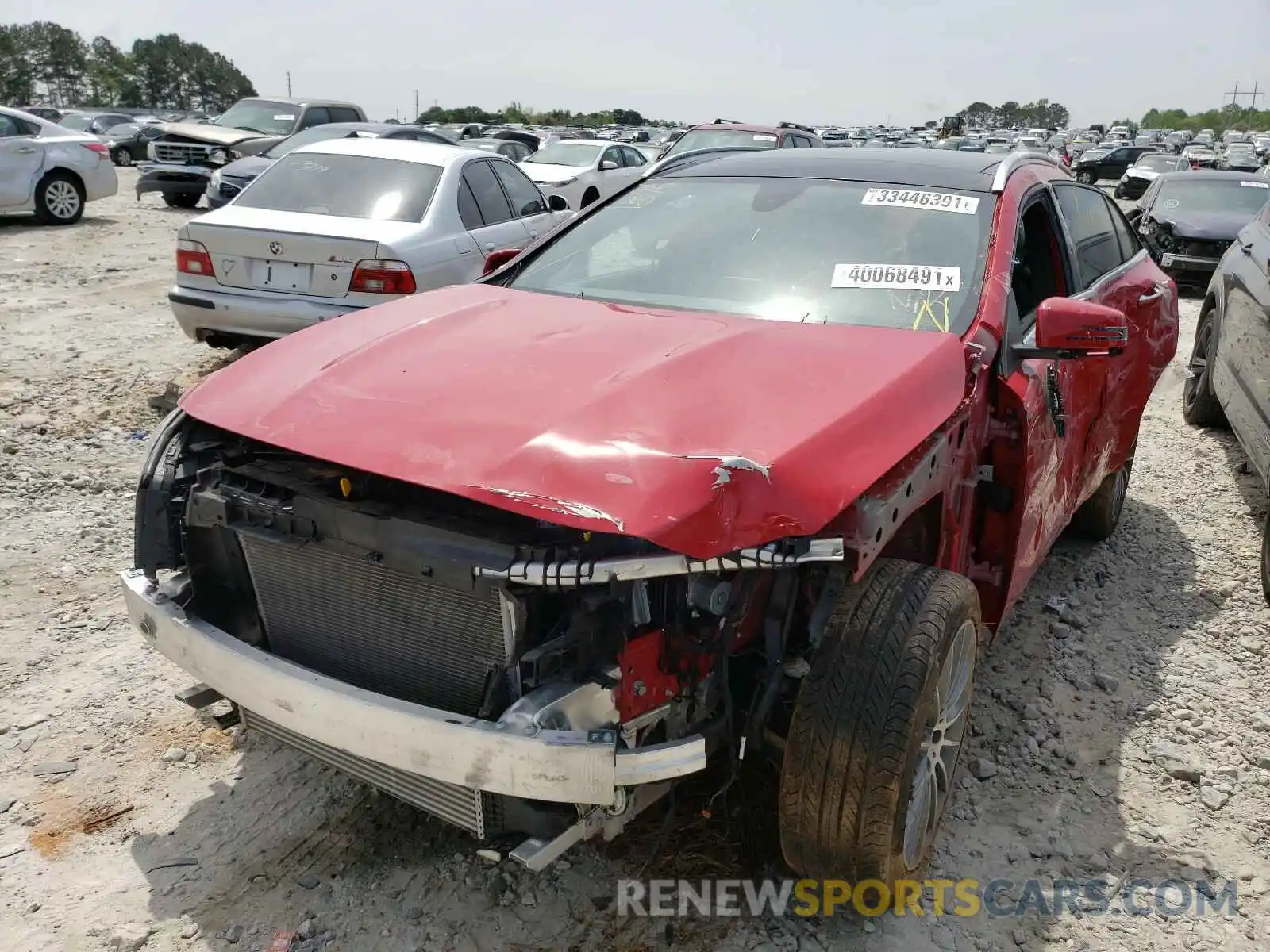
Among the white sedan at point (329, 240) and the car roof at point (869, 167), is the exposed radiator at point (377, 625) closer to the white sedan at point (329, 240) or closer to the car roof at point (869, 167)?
the car roof at point (869, 167)

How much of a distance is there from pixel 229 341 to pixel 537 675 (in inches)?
209

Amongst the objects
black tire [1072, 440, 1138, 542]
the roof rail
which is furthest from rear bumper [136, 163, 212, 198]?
black tire [1072, 440, 1138, 542]

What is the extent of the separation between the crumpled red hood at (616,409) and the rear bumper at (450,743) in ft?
1.49

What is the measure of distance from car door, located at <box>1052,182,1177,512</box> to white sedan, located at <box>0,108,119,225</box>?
43.9 feet

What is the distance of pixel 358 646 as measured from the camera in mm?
2516

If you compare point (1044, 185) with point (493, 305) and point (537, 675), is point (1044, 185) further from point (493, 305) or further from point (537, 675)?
point (537, 675)

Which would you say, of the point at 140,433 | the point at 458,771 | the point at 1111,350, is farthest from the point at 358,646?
the point at 140,433

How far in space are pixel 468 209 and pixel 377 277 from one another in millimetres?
1416

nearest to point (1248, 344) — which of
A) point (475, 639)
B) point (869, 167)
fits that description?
point (869, 167)

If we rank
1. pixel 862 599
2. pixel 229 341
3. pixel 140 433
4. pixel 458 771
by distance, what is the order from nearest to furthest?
pixel 458 771
pixel 862 599
pixel 140 433
pixel 229 341

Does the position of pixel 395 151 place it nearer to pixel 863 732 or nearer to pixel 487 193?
pixel 487 193

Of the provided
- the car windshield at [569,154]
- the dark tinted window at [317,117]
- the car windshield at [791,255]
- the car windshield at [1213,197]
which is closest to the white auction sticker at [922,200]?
the car windshield at [791,255]

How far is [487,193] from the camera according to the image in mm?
7965

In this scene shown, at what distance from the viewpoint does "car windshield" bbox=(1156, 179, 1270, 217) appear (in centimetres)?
1276
